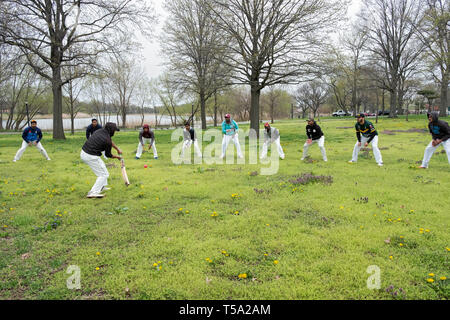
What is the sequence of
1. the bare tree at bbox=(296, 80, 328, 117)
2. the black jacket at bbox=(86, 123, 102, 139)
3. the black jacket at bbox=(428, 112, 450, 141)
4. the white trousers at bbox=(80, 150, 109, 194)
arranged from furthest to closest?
the bare tree at bbox=(296, 80, 328, 117), the black jacket at bbox=(86, 123, 102, 139), the black jacket at bbox=(428, 112, 450, 141), the white trousers at bbox=(80, 150, 109, 194)

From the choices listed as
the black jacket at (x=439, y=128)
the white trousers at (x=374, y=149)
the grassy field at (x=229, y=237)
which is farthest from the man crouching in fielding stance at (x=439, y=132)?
the white trousers at (x=374, y=149)

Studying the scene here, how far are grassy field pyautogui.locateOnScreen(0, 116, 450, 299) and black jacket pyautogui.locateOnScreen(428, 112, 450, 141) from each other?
1426mm

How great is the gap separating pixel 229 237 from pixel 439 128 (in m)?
9.64

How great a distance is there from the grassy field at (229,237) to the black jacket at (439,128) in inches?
56.1

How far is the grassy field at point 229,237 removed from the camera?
11.6 feet

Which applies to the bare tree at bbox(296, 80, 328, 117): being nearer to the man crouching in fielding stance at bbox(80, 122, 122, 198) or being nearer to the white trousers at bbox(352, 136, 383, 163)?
the white trousers at bbox(352, 136, 383, 163)

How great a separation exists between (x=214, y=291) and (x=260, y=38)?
18.9 m

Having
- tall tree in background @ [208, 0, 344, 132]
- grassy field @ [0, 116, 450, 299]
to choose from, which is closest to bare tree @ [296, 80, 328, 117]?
tall tree in background @ [208, 0, 344, 132]

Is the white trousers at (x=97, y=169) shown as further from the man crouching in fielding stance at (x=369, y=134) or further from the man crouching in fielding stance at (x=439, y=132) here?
the man crouching in fielding stance at (x=439, y=132)

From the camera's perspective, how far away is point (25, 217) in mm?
6098

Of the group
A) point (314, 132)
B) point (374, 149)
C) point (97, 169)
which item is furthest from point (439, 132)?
point (97, 169)

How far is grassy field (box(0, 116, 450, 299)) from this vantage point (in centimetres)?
354
